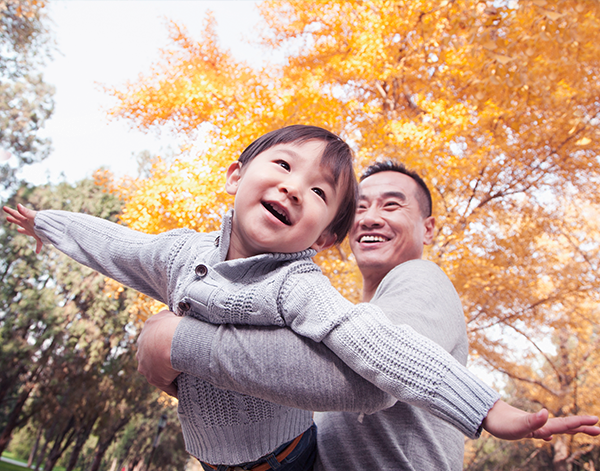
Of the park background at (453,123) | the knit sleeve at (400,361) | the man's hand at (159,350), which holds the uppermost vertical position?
the park background at (453,123)

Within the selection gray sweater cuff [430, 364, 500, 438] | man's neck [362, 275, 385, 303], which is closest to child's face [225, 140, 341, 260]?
gray sweater cuff [430, 364, 500, 438]

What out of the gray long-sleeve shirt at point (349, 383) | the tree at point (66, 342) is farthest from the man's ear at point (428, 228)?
the tree at point (66, 342)

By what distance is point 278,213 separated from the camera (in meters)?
1.37

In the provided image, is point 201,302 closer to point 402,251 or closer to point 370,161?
point 402,251

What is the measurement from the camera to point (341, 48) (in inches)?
327

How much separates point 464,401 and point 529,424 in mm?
132

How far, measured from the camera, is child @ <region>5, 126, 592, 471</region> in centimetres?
91

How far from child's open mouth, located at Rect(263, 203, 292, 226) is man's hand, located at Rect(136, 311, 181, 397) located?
46cm

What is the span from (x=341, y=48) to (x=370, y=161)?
366 cm

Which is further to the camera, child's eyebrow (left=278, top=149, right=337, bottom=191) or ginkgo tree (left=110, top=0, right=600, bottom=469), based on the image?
ginkgo tree (left=110, top=0, right=600, bottom=469)

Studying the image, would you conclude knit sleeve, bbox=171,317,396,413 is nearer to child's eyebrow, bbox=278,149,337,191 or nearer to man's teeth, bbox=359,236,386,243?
child's eyebrow, bbox=278,149,337,191

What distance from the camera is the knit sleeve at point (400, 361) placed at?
0.87m

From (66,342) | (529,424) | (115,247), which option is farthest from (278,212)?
(66,342)

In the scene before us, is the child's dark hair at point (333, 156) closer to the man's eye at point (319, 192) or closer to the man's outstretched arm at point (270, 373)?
the man's eye at point (319, 192)
